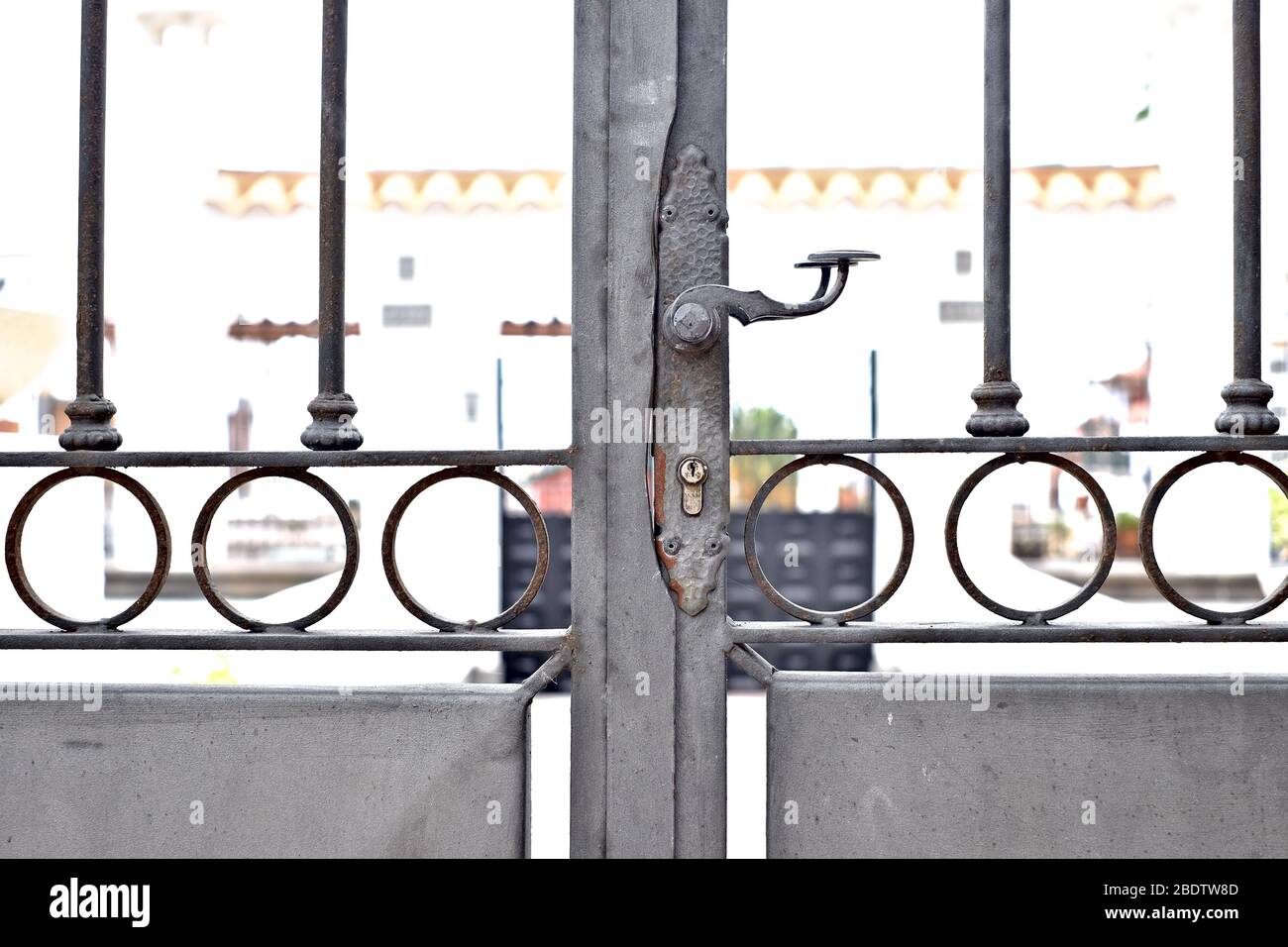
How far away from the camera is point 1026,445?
101cm

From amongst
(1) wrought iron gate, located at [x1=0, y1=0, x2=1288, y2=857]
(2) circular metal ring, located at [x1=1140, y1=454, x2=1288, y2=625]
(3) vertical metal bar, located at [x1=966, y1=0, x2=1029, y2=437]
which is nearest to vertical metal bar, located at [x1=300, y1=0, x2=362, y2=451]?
(1) wrought iron gate, located at [x1=0, y1=0, x2=1288, y2=857]

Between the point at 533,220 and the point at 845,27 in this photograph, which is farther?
the point at 845,27

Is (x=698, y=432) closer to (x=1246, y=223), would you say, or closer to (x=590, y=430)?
(x=590, y=430)

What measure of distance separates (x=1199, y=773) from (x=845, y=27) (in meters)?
5.69

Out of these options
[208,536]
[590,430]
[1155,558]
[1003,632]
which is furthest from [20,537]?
[1155,558]

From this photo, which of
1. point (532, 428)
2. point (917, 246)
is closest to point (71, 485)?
point (532, 428)

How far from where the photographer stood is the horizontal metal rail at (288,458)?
1026 millimetres

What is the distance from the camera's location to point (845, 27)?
19.5 feet

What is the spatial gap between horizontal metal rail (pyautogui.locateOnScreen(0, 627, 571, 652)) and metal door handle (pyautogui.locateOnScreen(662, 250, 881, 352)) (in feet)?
1.02

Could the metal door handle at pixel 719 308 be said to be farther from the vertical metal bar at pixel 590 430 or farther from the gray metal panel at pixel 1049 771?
the gray metal panel at pixel 1049 771

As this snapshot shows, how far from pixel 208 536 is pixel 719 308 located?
21.2 inches

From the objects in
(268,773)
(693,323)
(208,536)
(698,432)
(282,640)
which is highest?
(693,323)

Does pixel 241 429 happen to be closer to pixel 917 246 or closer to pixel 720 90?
pixel 917 246

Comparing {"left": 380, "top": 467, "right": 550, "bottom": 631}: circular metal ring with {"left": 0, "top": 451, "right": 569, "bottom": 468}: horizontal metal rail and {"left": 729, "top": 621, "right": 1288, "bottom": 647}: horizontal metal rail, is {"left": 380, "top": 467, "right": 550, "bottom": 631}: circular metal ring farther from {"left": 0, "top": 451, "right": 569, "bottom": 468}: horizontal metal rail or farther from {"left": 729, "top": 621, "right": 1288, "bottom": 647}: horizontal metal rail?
{"left": 729, "top": 621, "right": 1288, "bottom": 647}: horizontal metal rail
